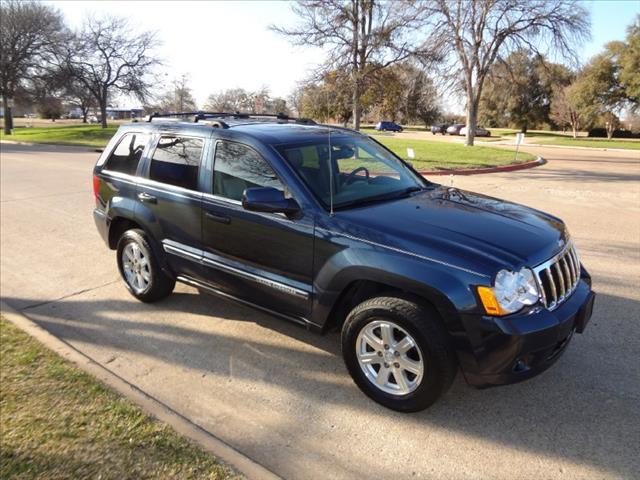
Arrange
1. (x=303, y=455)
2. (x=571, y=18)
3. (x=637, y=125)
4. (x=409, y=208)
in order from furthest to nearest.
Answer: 1. (x=637, y=125)
2. (x=571, y=18)
3. (x=409, y=208)
4. (x=303, y=455)

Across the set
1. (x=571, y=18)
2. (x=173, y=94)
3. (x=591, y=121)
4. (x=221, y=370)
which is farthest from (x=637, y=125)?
(x=221, y=370)

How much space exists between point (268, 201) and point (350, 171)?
94 cm

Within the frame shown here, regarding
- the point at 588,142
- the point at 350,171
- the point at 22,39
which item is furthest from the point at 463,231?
the point at 22,39

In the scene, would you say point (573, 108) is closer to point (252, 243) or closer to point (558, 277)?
point (558, 277)

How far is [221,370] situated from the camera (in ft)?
12.0

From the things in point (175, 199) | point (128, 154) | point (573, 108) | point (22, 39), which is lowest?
point (175, 199)

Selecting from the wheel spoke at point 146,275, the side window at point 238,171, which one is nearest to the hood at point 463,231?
the side window at point 238,171

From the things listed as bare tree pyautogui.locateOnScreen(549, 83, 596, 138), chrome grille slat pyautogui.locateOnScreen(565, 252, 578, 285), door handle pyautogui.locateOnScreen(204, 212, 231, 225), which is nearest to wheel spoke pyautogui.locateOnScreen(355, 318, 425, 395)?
chrome grille slat pyautogui.locateOnScreen(565, 252, 578, 285)

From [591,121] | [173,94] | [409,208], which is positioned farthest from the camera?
[173,94]

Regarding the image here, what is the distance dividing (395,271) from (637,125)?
188 feet

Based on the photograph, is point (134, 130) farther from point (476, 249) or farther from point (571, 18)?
point (571, 18)

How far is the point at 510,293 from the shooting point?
2.74m

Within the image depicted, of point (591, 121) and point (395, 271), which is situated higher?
point (591, 121)

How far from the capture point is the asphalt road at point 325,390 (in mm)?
2711
